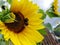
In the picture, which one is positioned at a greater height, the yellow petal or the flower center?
the flower center

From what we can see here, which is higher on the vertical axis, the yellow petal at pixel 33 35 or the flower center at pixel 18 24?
the flower center at pixel 18 24
